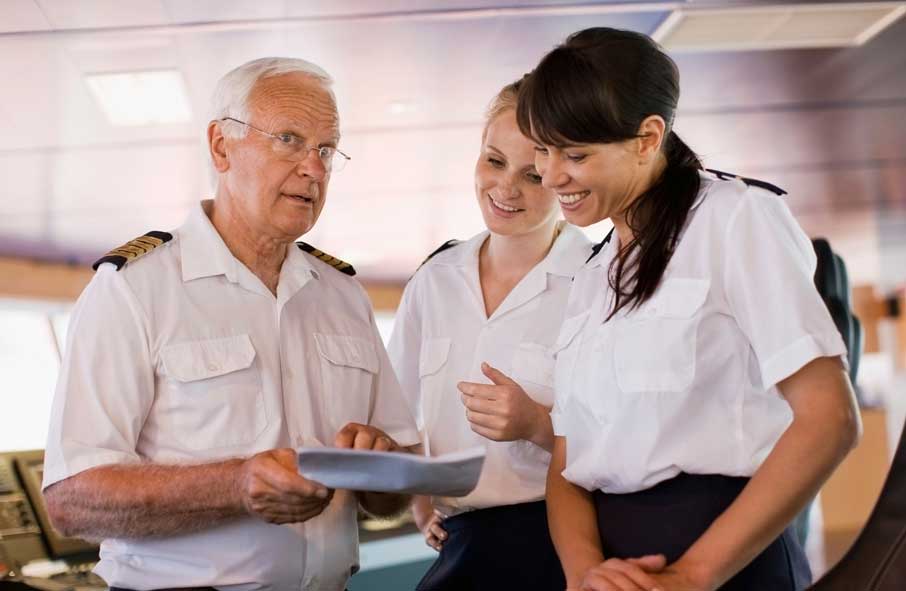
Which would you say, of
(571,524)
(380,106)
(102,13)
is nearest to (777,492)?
(571,524)

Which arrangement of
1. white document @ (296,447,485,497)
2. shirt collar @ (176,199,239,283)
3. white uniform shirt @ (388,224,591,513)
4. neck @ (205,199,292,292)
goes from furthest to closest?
white uniform shirt @ (388,224,591,513)
neck @ (205,199,292,292)
shirt collar @ (176,199,239,283)
white document @ (296,447,485,497)

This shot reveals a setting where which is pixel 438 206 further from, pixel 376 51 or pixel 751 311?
pixel 751 311

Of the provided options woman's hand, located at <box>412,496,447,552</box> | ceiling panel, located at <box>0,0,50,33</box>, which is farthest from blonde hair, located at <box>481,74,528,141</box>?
ceiling panel, located at <box>0,0,50,33</box>

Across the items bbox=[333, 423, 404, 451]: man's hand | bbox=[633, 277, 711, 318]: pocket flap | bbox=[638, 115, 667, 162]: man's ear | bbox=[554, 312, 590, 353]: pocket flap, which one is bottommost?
bbox=[333, 423, 404, 451]: man's hand

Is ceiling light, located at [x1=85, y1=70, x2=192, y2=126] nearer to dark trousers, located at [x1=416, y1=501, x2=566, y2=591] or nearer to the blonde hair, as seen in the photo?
the blonde hair

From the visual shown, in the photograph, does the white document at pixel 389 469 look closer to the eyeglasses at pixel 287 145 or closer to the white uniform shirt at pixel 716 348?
the white uniform shirt at pixel 716 348

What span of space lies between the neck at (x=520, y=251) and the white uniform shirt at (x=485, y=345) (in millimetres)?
28

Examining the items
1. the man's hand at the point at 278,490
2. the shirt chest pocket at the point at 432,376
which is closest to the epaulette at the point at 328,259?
the shirt chest pocket at the point at 432,376

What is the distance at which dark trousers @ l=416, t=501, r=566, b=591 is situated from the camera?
2.17 meters

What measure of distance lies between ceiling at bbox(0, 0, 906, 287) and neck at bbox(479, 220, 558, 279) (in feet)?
8.15

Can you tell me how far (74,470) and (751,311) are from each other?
1.13m

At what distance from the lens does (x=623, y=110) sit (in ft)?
5.30

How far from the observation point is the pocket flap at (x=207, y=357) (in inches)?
74.0

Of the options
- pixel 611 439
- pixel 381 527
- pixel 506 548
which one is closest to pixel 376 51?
pixel 381 527
